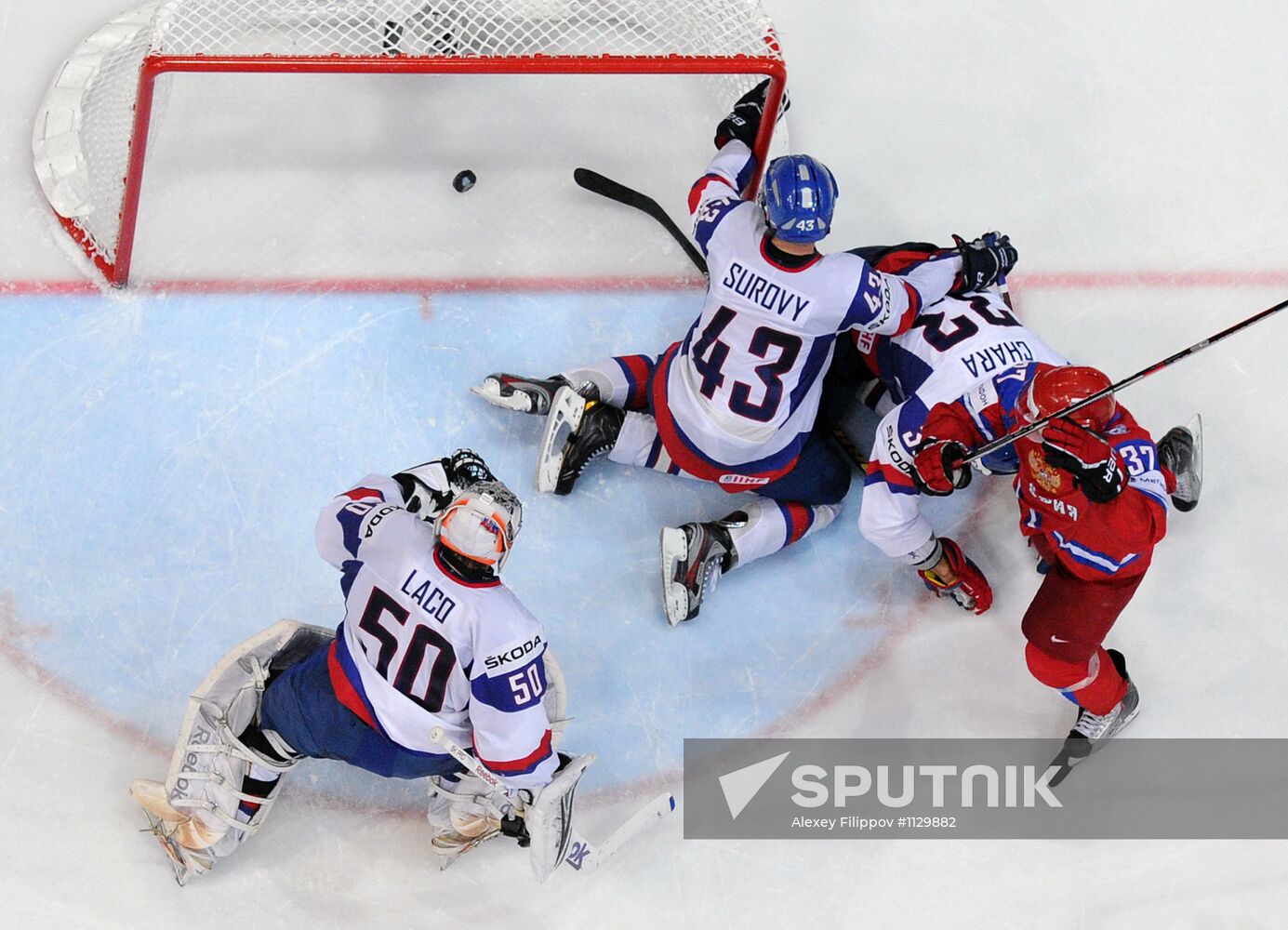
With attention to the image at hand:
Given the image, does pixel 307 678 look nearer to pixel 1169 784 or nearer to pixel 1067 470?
pixel 1067 470

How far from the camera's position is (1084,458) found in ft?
10.4

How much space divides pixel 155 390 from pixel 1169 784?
322cm

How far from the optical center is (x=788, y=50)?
193 inches

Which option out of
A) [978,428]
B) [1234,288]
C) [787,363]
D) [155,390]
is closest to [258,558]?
[155,390]

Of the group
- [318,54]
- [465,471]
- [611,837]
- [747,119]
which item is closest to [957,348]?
[747,119]

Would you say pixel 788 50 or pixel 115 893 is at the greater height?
pixel 788 50

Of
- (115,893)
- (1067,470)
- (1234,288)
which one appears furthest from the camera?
(1234,288)

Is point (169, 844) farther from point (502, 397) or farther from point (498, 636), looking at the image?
point (502, 397)

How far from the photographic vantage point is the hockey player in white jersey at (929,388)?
12.3 ft

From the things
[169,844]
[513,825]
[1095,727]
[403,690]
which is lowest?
[169,844]

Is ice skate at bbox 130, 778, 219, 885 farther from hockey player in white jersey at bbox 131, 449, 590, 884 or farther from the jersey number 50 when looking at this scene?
the jersey number 50

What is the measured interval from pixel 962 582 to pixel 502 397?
4.78 ft

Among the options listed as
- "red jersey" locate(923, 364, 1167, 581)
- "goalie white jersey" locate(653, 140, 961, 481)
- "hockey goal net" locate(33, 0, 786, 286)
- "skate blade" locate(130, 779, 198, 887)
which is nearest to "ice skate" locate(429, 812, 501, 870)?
"skate blade" locate(130, 779, 198, 887)

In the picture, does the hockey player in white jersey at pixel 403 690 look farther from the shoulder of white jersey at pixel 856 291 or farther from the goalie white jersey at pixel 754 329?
the shoulder of white jersey at pixel 856 291
